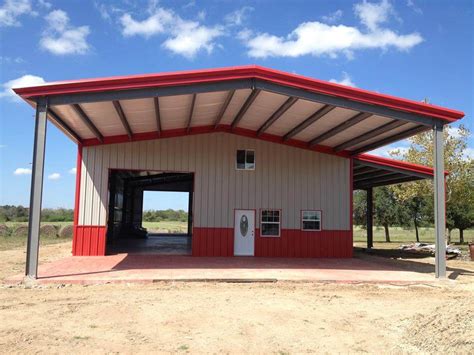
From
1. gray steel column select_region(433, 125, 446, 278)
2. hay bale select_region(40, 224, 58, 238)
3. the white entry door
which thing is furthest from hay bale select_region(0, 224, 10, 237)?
gray steel column select_region(433, 125, 446, 278)

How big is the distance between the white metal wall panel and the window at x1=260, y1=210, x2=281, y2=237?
5.48 meters

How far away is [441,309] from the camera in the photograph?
24.7 ft

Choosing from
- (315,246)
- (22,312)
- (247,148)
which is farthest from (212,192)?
(22,312)

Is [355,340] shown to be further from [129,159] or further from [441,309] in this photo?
[129,159]

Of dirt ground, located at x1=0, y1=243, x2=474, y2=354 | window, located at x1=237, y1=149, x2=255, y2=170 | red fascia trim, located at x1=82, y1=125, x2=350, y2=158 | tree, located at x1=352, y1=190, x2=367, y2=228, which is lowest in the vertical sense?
dirt ground, located at x1=0, y1=243, x2=474, y2=354

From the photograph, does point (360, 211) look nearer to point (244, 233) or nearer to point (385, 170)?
point (385, 170)

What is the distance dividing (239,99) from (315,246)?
7414 mm

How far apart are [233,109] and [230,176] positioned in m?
3.48

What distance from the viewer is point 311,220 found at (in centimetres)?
1841

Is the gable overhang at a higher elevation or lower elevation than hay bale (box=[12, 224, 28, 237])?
higher

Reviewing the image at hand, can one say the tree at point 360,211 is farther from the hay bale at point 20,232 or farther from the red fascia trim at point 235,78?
the red fascia trim at point 235,78

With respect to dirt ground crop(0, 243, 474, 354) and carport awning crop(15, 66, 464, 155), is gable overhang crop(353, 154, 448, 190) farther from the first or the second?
dirt ground crop(0, 243, 474, 354)

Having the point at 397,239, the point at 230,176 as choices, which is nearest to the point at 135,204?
the point at 230,176

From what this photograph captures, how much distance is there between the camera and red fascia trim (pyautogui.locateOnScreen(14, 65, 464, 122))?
36.8 ft
